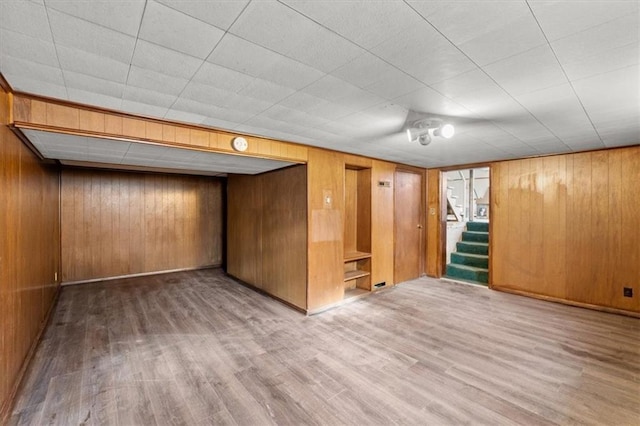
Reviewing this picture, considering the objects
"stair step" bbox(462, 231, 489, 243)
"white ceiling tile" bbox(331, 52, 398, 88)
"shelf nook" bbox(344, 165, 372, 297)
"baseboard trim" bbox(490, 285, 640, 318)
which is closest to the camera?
"white ceiling tile" bbox(331, 52, 398, 88)

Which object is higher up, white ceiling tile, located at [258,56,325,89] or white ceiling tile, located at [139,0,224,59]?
white ceiling tile, located at [258,56,325,89]

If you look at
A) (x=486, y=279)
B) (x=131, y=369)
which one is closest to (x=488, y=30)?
(x=131, y=369)

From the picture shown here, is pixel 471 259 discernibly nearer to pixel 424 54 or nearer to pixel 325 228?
pixel 325 228

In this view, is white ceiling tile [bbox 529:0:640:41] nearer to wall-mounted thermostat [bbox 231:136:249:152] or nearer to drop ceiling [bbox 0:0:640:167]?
drop ceiling [bbox 0:0:640:167]

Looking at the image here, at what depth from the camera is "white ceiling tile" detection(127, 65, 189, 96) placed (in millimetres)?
1687

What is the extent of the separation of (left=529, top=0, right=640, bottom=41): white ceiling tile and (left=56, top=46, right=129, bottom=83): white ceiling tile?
208 centimetres

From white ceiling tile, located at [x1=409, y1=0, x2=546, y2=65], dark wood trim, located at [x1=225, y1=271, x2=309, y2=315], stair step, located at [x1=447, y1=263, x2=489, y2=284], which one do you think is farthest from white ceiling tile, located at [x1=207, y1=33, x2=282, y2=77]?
stair step, located at [x1=447, y1=263, x2=489, y2=284]

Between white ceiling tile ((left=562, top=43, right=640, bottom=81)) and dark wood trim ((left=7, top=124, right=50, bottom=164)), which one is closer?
white ceiling tile ((left=562, top=43, right=640, bottom=81))

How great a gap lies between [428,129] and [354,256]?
92.5 inches

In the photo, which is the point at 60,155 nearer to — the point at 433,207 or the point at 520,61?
the point at 520,61

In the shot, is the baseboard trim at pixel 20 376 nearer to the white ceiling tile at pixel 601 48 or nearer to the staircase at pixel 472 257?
the white ceiling tile at pixel 601 48

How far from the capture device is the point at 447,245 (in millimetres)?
5895

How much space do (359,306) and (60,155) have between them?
167 inches

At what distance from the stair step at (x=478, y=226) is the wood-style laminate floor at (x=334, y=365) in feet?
7.92
